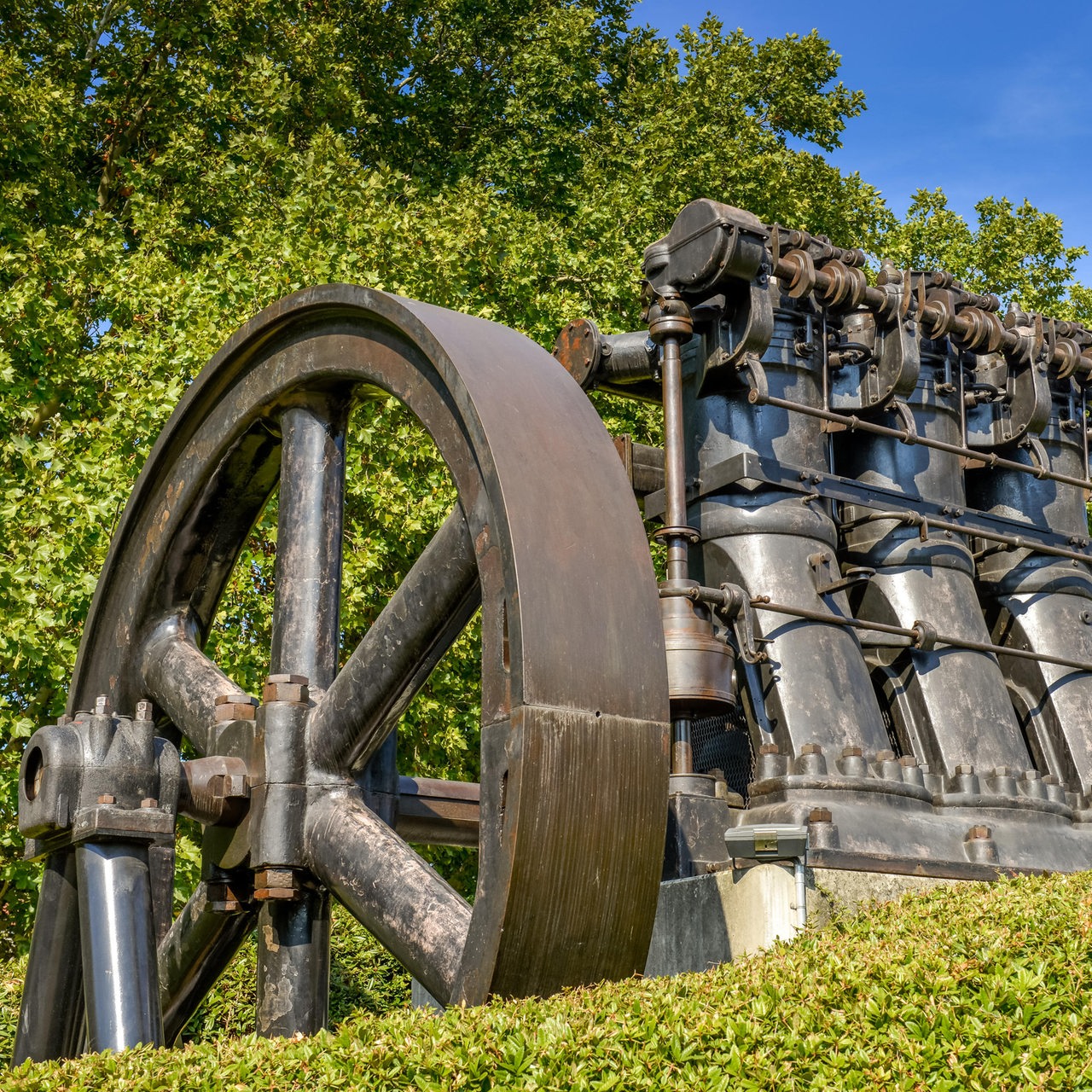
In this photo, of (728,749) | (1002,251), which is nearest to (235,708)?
(728,749)

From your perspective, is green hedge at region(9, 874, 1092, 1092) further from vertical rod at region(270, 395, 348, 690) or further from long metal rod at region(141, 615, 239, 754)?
long metal rod at region(141, 615, 239, 754)

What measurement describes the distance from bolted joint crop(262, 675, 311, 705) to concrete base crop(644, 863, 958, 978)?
53.0 inches

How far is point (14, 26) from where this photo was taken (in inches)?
576

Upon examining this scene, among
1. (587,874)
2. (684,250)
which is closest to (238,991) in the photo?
(684,250)

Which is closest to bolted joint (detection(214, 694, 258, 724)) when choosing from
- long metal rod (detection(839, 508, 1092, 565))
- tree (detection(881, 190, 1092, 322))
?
long metal rod (detection(839, 508, 1092, 565))

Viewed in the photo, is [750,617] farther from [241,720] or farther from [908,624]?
[241,720]

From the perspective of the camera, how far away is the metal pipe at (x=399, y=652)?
326 cm

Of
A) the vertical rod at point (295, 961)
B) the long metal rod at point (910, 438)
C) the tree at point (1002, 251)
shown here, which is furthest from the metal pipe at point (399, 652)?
the tree at point (1002, 251)

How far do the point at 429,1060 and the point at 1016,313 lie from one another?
4758mm

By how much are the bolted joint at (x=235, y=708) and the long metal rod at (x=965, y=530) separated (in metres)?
2.59

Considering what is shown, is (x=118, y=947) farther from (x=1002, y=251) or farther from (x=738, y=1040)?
(x=1002, y=251)

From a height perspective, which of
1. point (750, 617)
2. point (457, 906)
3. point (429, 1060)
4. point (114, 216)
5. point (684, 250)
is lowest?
point (429, 1060)

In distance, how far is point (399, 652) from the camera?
3.38m

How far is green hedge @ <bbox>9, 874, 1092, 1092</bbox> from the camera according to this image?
2.36 m
